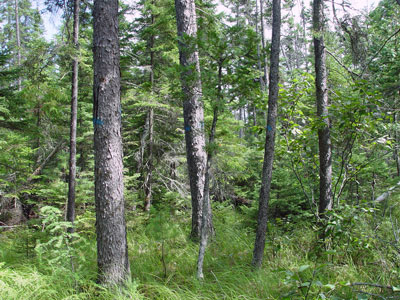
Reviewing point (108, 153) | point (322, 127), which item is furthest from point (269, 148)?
point (108, 153)

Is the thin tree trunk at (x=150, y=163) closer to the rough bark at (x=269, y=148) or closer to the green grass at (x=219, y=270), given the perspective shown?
the green grass at (x=219, y=270)

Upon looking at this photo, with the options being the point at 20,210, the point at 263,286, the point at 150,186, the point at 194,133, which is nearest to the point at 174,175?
the point at 150,186

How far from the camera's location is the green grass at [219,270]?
289 centimetres

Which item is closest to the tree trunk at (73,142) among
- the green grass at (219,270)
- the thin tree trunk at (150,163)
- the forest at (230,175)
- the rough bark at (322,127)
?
the forest at (230,175)

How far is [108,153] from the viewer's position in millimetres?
3396

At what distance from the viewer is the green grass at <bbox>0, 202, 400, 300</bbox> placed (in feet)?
9.48

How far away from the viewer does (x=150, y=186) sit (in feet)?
28.6

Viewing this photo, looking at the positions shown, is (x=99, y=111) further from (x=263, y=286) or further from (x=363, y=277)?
(x=363, y=277)

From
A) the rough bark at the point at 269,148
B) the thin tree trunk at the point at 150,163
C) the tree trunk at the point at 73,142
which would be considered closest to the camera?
the rough bark at the point at 269,148

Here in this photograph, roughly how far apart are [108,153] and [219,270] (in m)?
2.28

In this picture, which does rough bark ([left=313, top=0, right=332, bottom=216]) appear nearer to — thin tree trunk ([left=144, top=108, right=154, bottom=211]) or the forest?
the forest

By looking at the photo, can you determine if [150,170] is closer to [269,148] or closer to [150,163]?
[150,163]

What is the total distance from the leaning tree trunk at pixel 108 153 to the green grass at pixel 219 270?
263mm

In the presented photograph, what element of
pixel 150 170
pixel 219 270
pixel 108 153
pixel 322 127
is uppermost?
pixel 322 127
